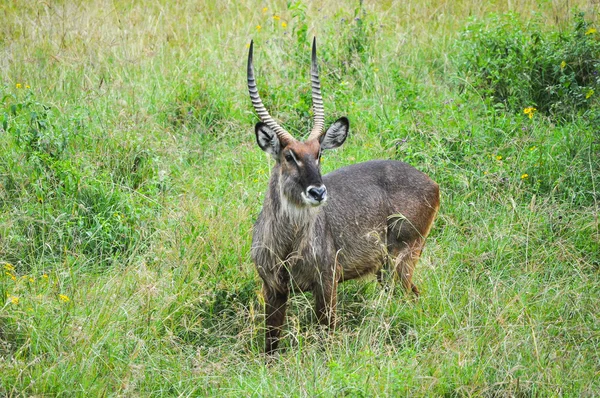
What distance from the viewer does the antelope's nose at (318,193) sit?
4371 mm

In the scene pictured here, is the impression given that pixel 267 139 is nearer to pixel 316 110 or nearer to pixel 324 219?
pixel 316 110

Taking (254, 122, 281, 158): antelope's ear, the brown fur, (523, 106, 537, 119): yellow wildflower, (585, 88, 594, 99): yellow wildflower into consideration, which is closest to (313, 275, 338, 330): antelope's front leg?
the brown fur

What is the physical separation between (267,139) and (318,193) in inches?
20.8

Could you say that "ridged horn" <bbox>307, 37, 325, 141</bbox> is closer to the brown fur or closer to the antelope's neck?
the brown fur

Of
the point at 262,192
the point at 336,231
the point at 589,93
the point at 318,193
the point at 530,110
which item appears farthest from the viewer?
the point at 530,110

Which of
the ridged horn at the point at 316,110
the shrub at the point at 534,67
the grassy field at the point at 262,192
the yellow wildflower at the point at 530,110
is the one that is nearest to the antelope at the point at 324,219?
the ridged horn at the point at 316,110

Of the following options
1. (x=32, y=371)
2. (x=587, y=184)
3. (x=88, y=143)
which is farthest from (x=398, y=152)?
(x=32, y=371)

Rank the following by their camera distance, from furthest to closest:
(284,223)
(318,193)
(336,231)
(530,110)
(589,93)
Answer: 1. (530,110)
2. (589,93)
3. (336,231)
4. (284,223)
5. (318,193)

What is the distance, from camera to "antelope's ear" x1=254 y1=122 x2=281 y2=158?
458 centimetres

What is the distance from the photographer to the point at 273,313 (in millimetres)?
4668

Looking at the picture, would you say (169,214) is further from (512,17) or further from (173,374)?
(512,17)

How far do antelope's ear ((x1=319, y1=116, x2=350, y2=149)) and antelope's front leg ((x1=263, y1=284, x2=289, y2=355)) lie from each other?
97 cm

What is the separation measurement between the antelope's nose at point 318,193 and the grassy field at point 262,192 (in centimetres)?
73

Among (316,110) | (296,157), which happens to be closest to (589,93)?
(316,110)
